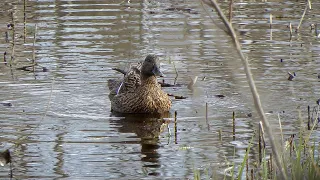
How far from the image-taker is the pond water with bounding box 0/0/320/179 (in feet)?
23.0

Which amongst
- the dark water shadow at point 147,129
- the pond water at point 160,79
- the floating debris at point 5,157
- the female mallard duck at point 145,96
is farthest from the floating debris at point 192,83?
the floating debris at point 5,157

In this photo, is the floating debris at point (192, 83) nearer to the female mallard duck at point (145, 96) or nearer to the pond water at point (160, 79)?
the pond water at point (160, 79)

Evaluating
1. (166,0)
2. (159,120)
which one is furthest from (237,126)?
(166,0)

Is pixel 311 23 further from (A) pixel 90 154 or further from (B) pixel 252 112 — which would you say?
(A) pixel 90 154

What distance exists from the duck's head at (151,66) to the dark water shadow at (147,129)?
0.49 metres

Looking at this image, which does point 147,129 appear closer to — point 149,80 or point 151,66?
point 151,66

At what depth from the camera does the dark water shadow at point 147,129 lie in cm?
708

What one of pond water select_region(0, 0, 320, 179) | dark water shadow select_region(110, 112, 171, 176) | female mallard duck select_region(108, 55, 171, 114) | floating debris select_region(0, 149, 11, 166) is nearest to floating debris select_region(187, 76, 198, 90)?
pond water select_region(0, 0, 320, 179)

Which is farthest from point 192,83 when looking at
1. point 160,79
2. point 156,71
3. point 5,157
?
point 5,157

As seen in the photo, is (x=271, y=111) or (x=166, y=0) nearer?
(x=271, y=111)

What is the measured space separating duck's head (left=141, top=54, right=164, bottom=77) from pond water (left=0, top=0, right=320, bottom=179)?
0.42 m

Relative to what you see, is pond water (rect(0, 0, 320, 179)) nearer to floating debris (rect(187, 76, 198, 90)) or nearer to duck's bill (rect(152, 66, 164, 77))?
floating debris (rect(187, 76, 198, 90))

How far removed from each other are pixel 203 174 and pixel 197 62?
4.60 meters

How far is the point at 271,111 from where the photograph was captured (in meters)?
8.59
